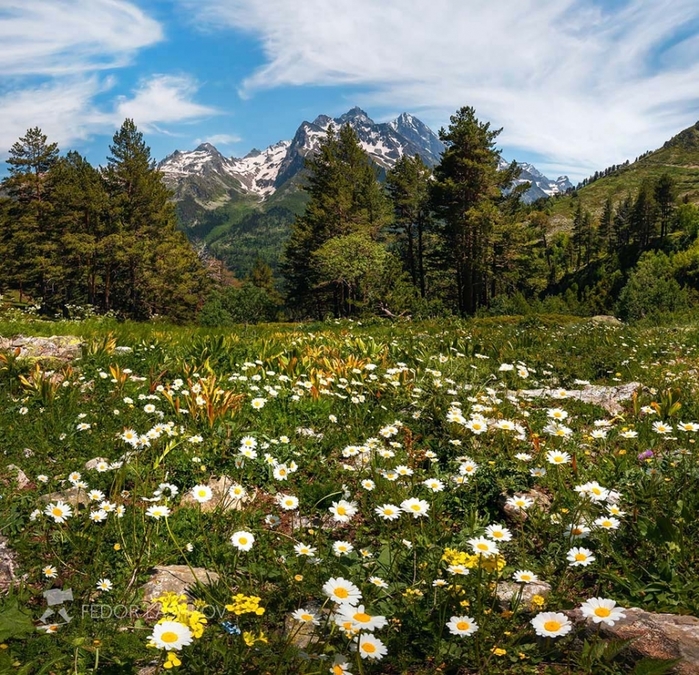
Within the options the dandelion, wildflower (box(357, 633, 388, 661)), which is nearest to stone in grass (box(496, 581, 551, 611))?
wildflower (box(357, 633, 388, 661))

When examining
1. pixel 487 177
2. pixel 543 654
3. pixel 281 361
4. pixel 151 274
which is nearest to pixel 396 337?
pixel 281 361

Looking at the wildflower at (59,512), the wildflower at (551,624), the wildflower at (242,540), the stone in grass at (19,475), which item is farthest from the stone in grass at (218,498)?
the wildflower at (551,624)

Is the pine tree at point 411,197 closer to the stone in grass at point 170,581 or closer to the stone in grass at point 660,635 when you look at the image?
the stone in grass at point 170,581

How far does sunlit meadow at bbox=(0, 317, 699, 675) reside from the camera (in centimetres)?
205

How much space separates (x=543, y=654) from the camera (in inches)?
79.7

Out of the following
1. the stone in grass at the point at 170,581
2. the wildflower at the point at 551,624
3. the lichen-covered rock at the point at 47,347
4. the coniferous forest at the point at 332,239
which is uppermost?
the coniferous forest at the point at 332,239

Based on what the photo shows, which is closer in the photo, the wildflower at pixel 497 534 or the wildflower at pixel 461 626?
the wildflower at pixel 461 626

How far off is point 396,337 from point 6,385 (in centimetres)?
796

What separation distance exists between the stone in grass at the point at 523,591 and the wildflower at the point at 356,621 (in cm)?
99

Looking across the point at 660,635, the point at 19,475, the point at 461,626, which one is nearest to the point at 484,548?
the point at 461,626

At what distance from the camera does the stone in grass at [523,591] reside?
2452 mm

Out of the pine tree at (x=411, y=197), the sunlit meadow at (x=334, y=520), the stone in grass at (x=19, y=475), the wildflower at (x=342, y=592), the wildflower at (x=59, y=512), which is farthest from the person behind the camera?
the pine tree at (x=411, y=197)

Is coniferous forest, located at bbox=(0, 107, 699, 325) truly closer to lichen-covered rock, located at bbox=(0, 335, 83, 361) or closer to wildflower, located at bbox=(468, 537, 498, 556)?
lichen-covered rock, located at bbox=(0, 335, 83, 361)

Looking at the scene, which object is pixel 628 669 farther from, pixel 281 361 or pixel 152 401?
pixel 281 361
